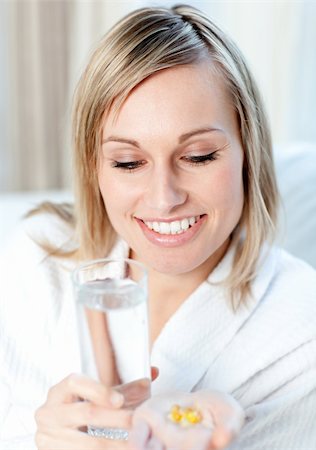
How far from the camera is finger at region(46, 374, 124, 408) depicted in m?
1.01

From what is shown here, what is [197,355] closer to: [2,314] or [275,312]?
[275,312]

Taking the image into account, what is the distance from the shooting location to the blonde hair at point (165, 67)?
1301 millimetres

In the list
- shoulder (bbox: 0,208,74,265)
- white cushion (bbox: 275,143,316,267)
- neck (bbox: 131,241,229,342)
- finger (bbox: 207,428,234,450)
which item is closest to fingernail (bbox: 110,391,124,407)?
finger (bbox: 207,428,234,450)

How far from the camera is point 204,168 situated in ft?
4.31

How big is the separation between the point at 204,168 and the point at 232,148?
0.24 feet

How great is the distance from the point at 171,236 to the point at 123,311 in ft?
1.42

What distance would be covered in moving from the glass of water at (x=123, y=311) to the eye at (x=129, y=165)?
310 mm

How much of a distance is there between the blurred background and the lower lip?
1386 millimetres

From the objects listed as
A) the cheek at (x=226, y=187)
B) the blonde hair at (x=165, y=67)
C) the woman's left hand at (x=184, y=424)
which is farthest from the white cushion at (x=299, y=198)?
the woman's left hand at (x=184, y=424)

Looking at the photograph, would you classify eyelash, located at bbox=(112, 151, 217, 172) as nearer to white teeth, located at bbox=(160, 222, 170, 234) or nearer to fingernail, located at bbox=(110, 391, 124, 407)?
white teeth, located at bbox=(160, 222, 170, 234)

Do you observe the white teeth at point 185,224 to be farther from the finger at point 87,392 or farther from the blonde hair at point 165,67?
the finger at point 87,392

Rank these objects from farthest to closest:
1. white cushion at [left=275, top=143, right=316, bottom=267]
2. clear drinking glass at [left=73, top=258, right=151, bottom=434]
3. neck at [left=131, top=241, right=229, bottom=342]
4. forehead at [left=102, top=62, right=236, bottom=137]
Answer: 1. white cushion at [left=275, top=143, right=316, bottom=267]
2. neck at [left=131, top=241, right=229, bottom=342]
3. forehead at [left=102, top=62, right=236, bottom=137]
4. clear drinking glass at [left=73, top=258, right=151, bottom=434]

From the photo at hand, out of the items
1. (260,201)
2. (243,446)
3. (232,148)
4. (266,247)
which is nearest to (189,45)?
(232,148)

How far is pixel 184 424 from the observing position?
3.31 ft
